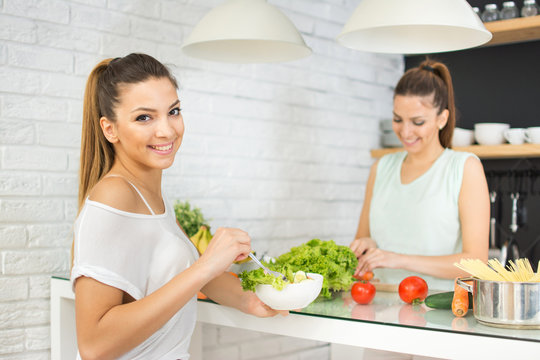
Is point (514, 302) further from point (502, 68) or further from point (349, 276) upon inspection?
point (502, 68)

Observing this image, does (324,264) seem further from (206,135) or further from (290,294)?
(206,135)

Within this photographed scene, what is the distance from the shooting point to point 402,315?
1.67 meters

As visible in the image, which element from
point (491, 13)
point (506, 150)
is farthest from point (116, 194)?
point (491, 13)

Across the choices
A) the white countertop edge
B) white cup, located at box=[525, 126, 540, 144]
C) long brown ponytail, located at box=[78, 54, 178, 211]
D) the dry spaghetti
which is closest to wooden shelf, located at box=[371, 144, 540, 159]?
white cup, located at box=[525, 126, 540, 144]

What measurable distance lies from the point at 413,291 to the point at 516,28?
6.21ft

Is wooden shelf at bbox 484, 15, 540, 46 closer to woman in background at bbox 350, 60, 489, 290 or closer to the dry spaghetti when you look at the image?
woman in background at bbox 350, 60, 489, 290

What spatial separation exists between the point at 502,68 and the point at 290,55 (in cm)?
191

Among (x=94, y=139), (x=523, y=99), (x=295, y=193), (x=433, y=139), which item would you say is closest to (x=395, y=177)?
(x=433, y=139)

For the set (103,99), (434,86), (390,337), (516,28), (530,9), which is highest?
(530,9)

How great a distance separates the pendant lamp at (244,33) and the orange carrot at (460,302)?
92 centimetres

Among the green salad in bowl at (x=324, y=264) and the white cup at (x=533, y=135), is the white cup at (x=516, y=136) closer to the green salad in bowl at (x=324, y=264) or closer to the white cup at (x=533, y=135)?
the white cup at (x=533, y=135)

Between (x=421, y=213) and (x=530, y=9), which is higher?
(x=530, y=9)

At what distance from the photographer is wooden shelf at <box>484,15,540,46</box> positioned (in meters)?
3.09

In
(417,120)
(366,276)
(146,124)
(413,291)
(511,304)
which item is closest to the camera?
(511,304)
